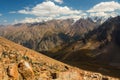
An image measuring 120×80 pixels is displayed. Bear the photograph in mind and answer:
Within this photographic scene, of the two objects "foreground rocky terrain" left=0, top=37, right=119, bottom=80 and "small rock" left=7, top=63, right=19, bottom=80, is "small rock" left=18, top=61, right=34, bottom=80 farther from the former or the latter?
"small rock" left=7, top=63, right=19, bottom=80

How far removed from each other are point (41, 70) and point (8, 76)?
2697 millimetres

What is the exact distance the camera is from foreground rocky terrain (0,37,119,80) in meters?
17.4

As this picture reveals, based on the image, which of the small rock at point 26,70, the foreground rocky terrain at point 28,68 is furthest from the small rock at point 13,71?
the small rock at point 26,70

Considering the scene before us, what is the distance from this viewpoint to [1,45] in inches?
753

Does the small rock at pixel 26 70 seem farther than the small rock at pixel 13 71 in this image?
Yes

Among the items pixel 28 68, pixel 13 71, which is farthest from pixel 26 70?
pixel 13 71

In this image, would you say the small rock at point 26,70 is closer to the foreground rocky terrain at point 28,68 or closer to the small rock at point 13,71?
the foreground rocky terrain at point 28,68

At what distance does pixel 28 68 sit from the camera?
18.1 meters

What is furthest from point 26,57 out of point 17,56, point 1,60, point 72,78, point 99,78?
point 99,78

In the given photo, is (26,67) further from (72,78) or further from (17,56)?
(72,78)

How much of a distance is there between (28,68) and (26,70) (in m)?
0.23

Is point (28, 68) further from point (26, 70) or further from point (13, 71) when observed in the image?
point (13, 71)

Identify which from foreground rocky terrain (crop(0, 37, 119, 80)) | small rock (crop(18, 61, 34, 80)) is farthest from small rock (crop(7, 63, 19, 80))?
small rock (crop(18, 61, 34, 80))

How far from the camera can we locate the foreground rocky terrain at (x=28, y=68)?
1736cm
